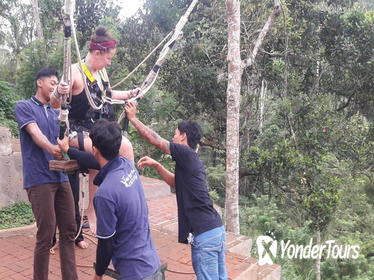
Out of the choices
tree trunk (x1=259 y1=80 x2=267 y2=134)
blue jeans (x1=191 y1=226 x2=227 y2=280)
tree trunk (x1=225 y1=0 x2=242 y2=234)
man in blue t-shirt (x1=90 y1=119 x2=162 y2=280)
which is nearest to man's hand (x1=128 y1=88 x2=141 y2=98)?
man in blue t-shirt (x1=90 y1=119 x2=162 y2=280)

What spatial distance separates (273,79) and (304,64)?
0.80 meters

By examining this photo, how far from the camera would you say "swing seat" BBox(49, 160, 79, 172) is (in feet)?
7.65

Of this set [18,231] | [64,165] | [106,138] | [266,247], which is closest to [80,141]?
[64,165]

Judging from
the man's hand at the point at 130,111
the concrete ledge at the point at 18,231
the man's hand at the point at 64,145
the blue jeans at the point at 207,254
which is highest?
the man's hand at the point at 130,111

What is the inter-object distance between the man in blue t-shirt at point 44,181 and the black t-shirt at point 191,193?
820mm

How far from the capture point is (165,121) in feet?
30.6

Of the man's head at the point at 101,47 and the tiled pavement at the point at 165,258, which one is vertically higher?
the man's head at the point at 101,47

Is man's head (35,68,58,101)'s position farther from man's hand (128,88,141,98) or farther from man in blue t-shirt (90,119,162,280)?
man in blue t-shirt (90,119,162,280)

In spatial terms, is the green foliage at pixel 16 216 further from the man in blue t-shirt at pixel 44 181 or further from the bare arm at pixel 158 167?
the bare arm at pixel 158 167

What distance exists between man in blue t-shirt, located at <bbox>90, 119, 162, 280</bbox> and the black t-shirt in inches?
28.0

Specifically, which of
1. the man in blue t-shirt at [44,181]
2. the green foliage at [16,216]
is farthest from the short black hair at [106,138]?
the green foliage at [16,216]

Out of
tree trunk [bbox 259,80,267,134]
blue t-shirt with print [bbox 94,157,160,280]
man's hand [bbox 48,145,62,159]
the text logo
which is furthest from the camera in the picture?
tree trunk [bbox 259,80,267,134]

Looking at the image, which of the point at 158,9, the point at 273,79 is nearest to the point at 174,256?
the point at 273,79

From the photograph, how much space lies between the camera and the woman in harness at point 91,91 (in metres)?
2.62
